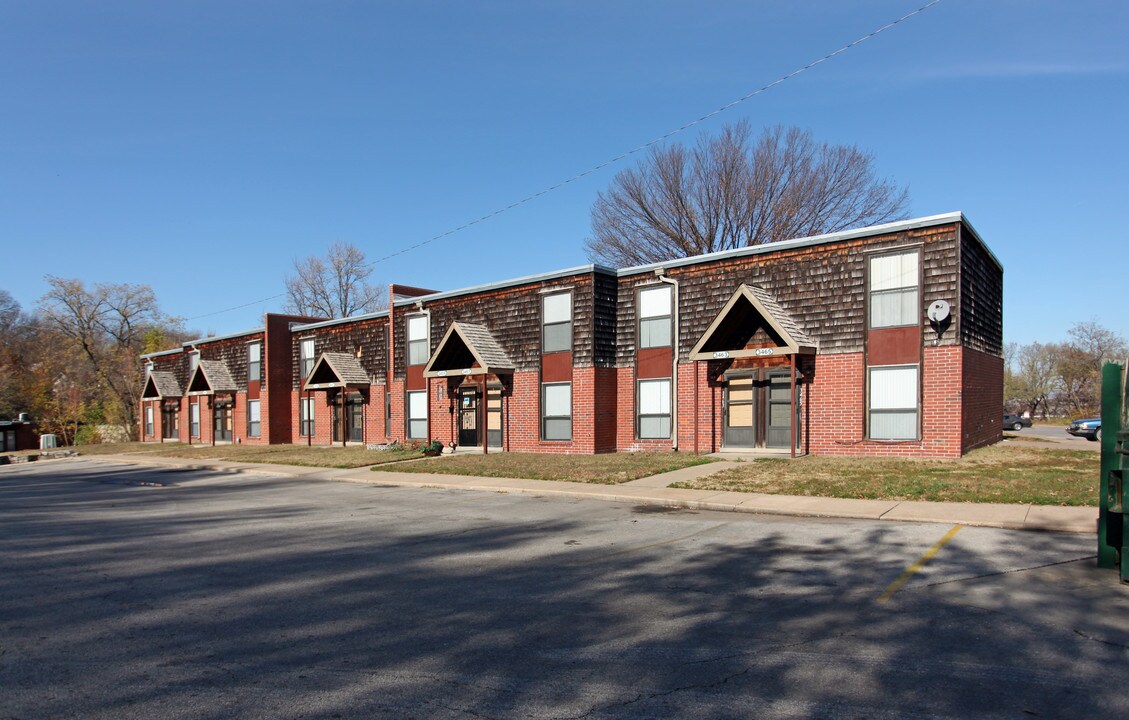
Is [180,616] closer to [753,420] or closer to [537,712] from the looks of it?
[537,712]

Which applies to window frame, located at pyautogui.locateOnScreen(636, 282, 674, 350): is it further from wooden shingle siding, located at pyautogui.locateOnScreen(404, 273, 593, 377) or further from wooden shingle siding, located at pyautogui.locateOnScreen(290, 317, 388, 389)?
wooden shingle siding, located at pyautogui.locateOnScreen(290, 317, 388, 389)

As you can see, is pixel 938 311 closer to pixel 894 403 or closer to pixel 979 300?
pixel 894 403

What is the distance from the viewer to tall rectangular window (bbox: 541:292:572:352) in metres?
24.1

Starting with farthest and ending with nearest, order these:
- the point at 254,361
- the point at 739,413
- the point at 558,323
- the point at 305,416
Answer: the point at 254,361 < the point at 305,416 < the point at 558,323 < the point at 739,413

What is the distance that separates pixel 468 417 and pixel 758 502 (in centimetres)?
1574

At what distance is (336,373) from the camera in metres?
31.3

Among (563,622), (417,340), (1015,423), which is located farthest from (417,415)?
(1015,423)

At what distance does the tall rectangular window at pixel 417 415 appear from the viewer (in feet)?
95.4

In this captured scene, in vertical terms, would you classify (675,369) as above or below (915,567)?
above

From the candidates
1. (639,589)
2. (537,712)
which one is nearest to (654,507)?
(639,589)

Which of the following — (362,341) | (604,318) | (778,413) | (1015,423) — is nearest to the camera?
(778,413)

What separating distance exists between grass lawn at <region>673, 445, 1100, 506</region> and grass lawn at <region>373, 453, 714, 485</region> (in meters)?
1.99

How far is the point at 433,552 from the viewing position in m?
9.68

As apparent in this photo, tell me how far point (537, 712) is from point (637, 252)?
41.0 metres
